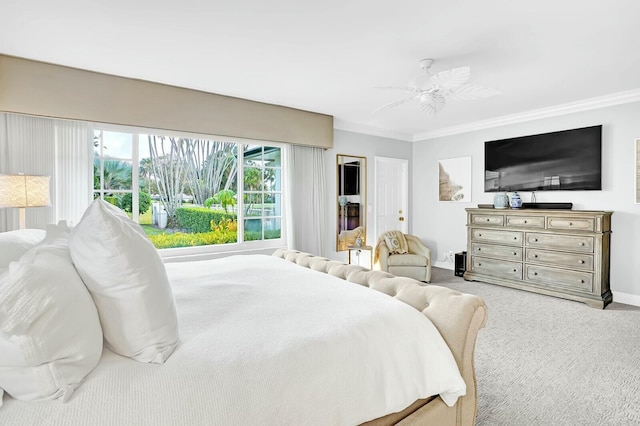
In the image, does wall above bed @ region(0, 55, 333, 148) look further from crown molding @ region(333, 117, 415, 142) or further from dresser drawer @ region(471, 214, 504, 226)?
dresser drawer @ region(471, 214, 504, 226)

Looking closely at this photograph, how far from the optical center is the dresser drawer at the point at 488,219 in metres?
4.86

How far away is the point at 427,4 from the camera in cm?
218

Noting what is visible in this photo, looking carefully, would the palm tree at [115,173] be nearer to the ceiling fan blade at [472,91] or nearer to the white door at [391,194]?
the ceiling fan blade at [472,91]

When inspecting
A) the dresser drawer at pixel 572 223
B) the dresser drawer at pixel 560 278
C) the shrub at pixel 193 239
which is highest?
the dresser drawer at pixel 572 223

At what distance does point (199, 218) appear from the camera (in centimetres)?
451

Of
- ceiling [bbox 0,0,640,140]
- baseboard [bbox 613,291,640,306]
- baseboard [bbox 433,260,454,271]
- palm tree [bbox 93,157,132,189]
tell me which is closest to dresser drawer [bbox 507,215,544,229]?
baseboard [bbox 613,291,640,306]

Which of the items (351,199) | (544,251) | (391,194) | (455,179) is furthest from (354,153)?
(544,251)

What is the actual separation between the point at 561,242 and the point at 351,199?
2.97 metres

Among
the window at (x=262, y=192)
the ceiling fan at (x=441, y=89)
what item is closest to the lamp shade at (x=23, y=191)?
the window at (x=262, y=192)

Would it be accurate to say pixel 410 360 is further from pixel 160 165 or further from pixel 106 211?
pixel 160 165

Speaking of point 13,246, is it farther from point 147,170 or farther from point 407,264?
point 407,264

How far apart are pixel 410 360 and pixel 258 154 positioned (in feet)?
12.6

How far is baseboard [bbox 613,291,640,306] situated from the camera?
405 cm

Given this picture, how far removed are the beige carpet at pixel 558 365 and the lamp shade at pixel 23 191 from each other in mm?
3532
